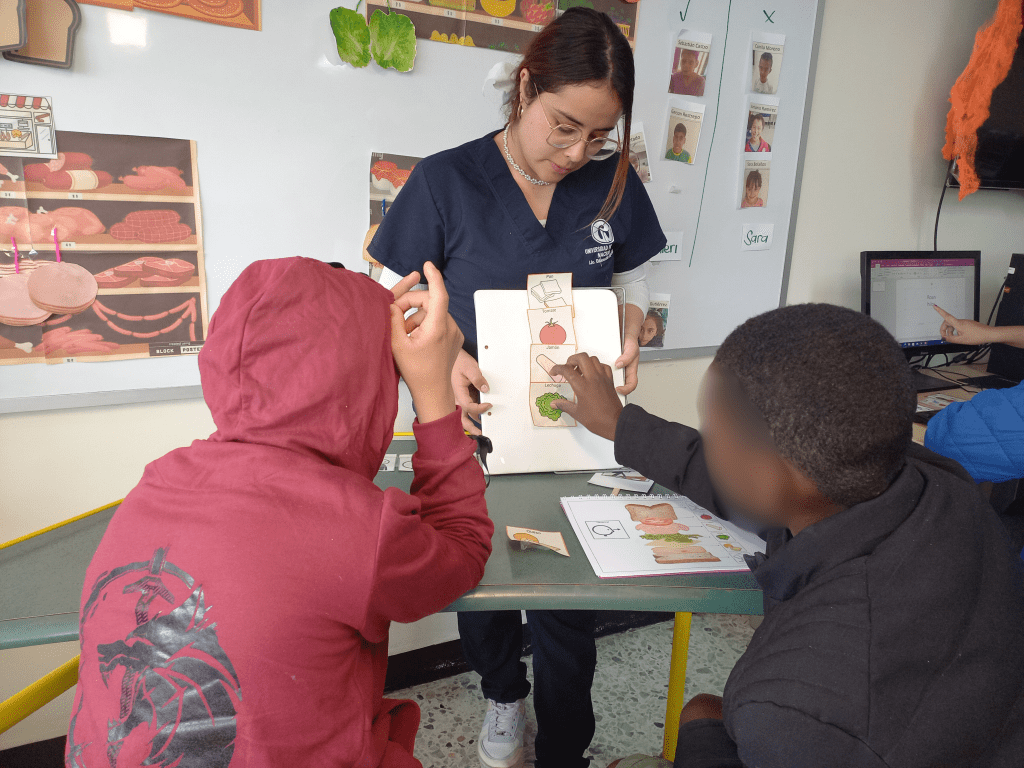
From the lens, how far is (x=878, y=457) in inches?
24.5

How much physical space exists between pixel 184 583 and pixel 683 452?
712 millimetres

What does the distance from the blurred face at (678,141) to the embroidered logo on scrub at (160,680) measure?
62.9 inches

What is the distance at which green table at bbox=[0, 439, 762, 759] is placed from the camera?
777mm

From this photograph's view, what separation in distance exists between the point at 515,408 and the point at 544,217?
388mm

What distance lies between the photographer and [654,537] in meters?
0.94

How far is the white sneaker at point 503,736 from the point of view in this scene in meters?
1.41

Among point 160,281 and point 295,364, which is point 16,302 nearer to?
point 160,281

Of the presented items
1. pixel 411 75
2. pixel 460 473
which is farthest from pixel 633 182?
pixel 460 473

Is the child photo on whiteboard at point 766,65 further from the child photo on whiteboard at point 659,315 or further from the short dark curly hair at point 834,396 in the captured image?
the short dark curly hair at point 834,396

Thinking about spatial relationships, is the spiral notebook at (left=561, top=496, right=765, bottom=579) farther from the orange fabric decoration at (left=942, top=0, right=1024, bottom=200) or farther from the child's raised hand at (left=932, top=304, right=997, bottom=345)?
the orange fabric decoration at (left=942, top=0, right=1024, bottom=200)

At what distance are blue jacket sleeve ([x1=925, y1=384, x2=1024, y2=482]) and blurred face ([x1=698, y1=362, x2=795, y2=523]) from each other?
2.13 ft

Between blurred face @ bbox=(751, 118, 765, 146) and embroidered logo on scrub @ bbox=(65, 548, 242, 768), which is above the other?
blurred face @ bbox=(751, 118, 765, 146)

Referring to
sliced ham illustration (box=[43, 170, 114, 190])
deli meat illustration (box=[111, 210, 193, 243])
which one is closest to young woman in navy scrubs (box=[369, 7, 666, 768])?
deli meat illustration (box=[111, 210, 193, 243])

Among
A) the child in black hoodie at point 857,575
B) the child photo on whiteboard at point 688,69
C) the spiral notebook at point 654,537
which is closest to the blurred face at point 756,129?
the child photo on whiteboard at point 688,69
